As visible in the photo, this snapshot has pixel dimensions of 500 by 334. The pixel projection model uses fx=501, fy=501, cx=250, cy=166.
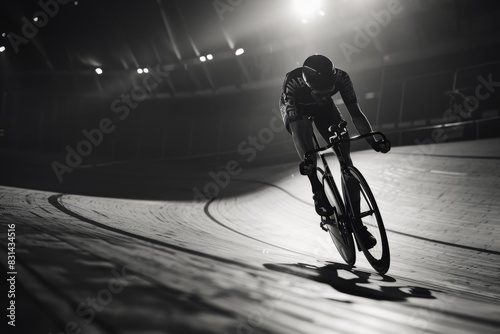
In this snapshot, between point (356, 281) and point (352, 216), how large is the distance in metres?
0.54

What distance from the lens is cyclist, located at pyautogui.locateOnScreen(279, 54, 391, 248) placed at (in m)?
3.36

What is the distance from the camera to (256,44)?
18.5 meters

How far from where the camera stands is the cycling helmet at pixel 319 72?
3342mm

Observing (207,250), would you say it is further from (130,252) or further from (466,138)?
(466,138)

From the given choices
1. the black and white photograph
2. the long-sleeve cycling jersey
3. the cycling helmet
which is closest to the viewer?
the black and white photograph

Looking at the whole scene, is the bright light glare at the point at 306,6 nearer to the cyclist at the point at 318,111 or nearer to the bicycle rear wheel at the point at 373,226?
the cyclist at the point at 318,111

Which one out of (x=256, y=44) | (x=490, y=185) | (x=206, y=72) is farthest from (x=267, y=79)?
(x=490, y=185)

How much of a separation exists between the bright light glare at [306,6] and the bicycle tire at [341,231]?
12.0 meters

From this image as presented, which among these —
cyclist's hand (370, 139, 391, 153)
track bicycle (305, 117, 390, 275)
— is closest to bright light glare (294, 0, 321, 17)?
track bicycle (305, 117, 390, 275)

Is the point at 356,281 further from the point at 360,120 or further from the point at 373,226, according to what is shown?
the point at 360,120

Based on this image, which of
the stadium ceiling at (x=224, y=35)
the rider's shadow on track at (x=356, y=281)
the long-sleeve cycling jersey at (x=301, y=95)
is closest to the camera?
the rider's shadow on track at (x=356, y=281)

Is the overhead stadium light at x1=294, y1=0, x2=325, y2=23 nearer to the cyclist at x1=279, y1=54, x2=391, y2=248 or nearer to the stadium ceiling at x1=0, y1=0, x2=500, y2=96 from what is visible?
the stadium ceiling at x1=0, y1=0, x2=500, y2=96

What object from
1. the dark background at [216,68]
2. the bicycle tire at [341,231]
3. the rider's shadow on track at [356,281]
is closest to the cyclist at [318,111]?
the bicycle tire at [341,231]

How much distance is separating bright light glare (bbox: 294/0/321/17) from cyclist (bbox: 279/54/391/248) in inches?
458
